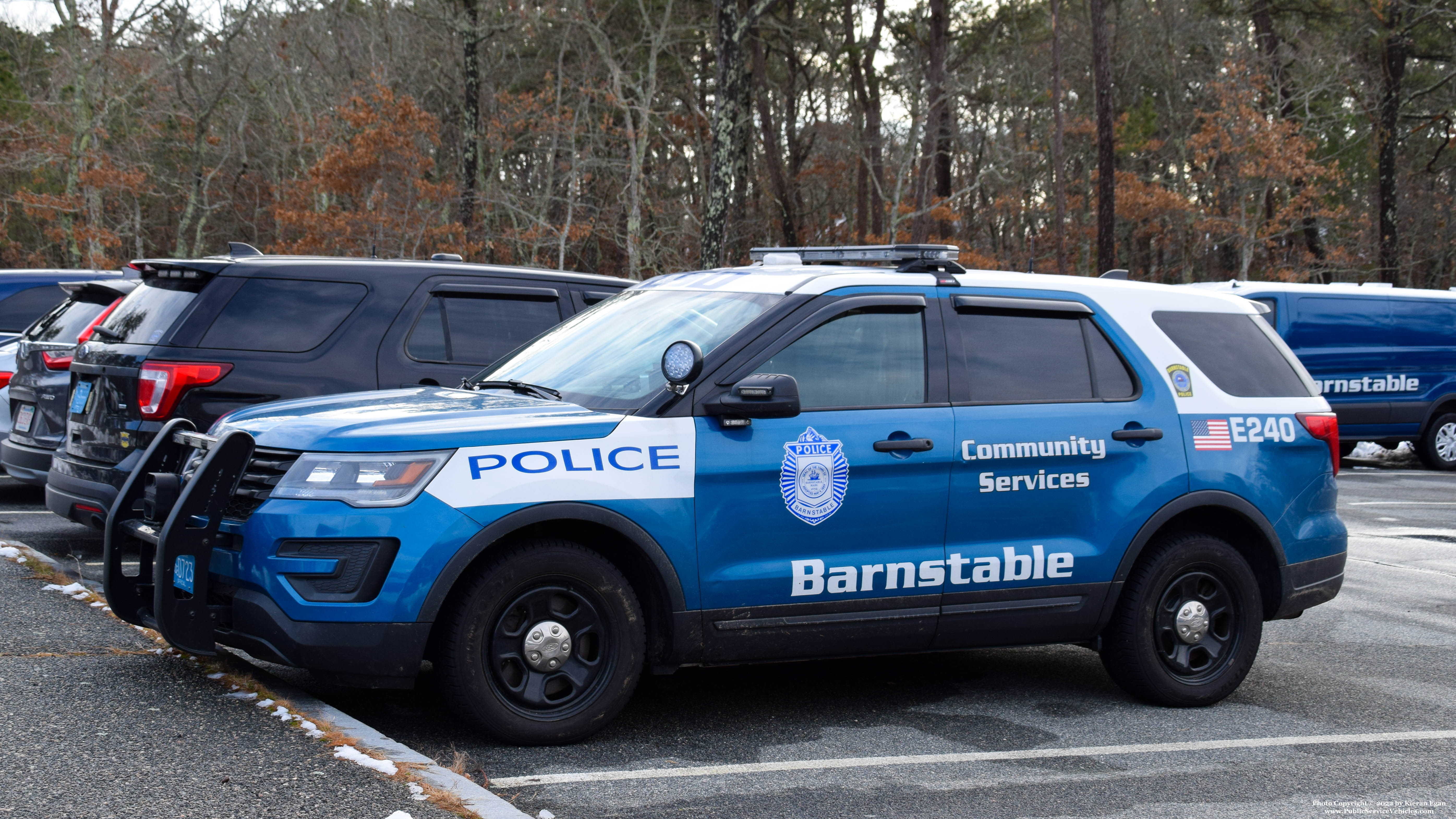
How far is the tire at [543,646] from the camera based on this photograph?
451 cm

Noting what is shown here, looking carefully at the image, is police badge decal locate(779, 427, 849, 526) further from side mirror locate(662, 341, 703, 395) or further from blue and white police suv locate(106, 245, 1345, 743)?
side mirror locate(662, 341, 703, 395)

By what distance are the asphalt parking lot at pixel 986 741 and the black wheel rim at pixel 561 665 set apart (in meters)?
0.18

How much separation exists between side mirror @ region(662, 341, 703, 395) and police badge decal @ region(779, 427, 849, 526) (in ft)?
1.54

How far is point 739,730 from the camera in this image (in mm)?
5105

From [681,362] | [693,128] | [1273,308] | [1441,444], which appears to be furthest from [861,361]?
[693,128]

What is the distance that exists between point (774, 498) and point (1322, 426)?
284 centimetres

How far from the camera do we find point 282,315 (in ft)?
23.2

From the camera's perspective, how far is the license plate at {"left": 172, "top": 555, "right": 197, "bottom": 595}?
181 inches

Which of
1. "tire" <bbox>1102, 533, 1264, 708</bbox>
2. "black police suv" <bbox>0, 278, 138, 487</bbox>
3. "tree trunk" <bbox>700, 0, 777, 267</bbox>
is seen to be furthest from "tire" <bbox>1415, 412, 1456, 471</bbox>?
"black police suv" <bbox>0, 278, 138, 487</bbox>

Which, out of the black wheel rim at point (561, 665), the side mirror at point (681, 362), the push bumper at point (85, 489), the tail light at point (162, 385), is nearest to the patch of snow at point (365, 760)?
the black wheel rim at point (561, 665)

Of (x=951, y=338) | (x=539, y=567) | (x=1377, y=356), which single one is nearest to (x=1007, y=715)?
(x=951, y=338)

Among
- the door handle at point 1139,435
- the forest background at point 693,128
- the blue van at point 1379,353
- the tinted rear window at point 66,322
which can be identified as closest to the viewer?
the door handle at point 1139,435

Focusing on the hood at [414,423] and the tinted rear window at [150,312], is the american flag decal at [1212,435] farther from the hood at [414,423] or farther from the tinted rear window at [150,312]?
the tinted rear window at [150,312]

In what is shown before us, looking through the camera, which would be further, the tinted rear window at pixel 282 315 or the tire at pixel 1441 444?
the tire at pixel 1441 444
